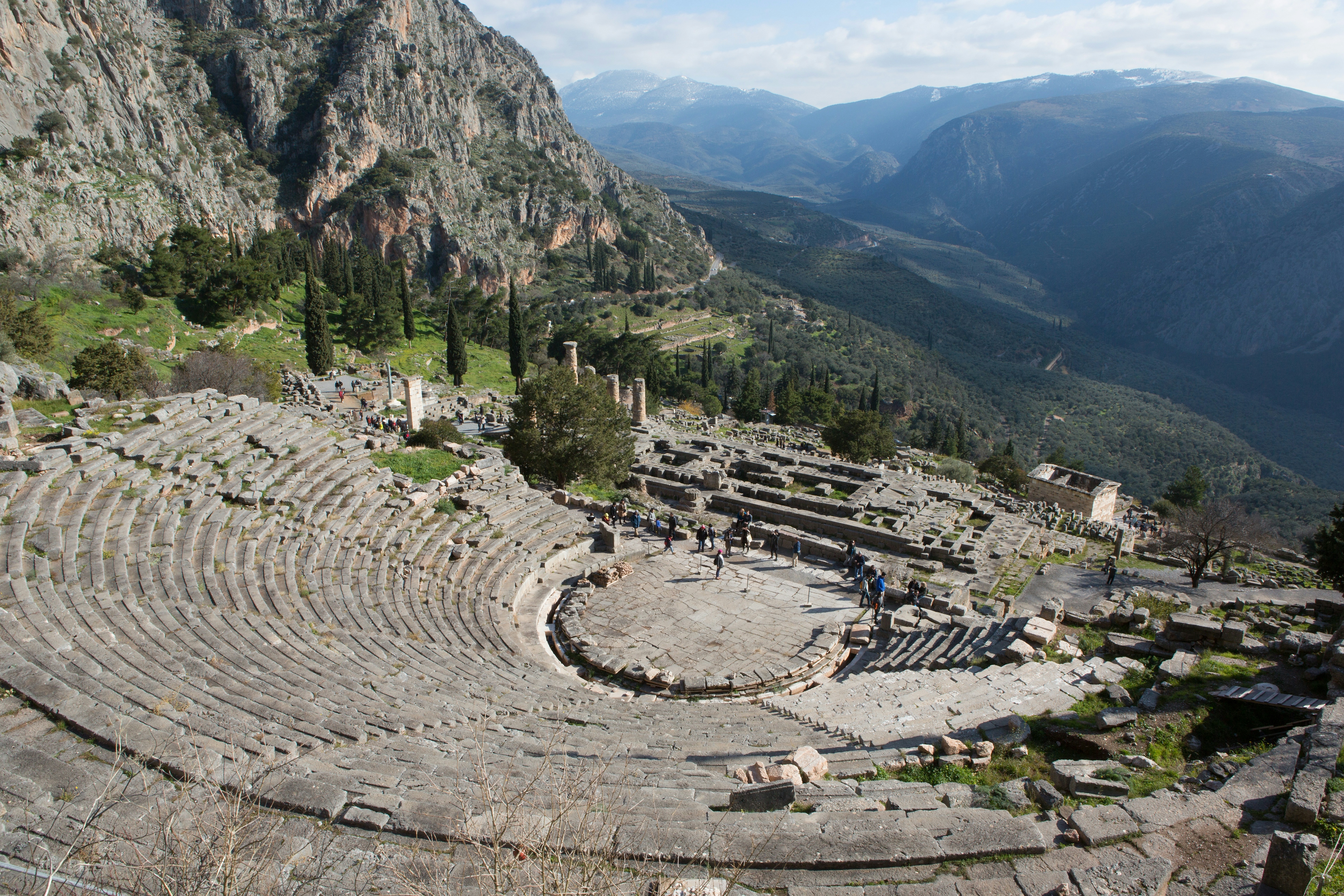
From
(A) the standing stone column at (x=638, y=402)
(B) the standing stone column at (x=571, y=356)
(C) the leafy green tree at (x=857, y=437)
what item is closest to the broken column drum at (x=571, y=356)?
(B) the standing stone column at (x=571, y=356)

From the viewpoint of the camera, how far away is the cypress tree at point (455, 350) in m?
51.2

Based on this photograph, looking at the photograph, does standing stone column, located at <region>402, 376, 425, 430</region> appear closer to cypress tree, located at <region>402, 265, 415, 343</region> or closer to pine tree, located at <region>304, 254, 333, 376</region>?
pine tree, located at <region>304, 254, 333, 376</region>

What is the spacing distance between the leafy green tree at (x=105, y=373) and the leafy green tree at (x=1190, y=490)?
62.4 m

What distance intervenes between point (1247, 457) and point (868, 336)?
48490 mm

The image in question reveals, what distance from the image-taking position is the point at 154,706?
27.4 feet

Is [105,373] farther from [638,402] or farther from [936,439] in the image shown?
[936,439]

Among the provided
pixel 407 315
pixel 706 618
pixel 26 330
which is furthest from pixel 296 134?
pixel 706 618

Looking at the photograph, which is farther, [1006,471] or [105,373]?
[1006,471]

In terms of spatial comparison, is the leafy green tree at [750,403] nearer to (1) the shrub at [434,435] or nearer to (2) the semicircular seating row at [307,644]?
(1) the shrub at [434,435]

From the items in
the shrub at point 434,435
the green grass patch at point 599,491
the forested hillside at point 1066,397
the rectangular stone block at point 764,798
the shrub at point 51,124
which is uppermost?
the shrub at point 51,124

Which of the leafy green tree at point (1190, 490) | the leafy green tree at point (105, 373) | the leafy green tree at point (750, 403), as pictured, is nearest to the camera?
the leafy green tree at point (105, 373)

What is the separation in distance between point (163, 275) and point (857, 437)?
48784 millimetres

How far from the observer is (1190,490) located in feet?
171

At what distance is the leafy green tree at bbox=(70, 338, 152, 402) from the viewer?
1025 inches
